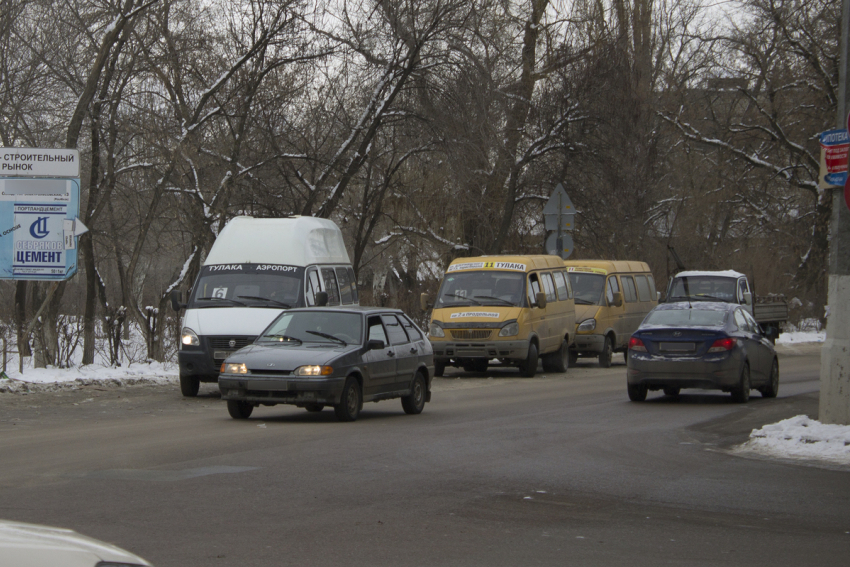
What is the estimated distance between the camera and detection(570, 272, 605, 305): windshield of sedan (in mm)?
25766

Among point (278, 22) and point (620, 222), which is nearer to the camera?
point (278, 22)

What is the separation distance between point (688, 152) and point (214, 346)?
30.6 m

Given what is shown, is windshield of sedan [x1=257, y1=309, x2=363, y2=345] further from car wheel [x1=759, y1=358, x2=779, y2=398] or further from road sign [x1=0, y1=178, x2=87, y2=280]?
car wheel [x1=759, y1=358, x2=779, y2=398]

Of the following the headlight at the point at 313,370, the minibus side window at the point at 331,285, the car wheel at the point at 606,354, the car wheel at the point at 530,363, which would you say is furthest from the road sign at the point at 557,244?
the headlight at the point at 313,370

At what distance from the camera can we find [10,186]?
17.9 metres

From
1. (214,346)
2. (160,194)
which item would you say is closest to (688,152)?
(160,194)

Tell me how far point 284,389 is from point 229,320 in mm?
4332

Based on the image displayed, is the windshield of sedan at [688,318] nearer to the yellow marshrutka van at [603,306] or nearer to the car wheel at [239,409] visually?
the car wheel at [239,409]

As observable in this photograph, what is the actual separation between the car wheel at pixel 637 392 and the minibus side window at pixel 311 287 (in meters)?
5.55

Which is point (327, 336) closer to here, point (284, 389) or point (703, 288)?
point (284, 389)

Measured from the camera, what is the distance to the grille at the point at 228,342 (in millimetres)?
16141

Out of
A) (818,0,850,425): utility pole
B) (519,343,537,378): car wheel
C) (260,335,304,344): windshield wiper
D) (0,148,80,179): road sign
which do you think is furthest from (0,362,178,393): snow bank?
(818,0,850,425): utility pole

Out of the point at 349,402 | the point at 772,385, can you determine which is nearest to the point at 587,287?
the point at 772,385

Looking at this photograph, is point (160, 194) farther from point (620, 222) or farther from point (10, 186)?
point (620, 222)
